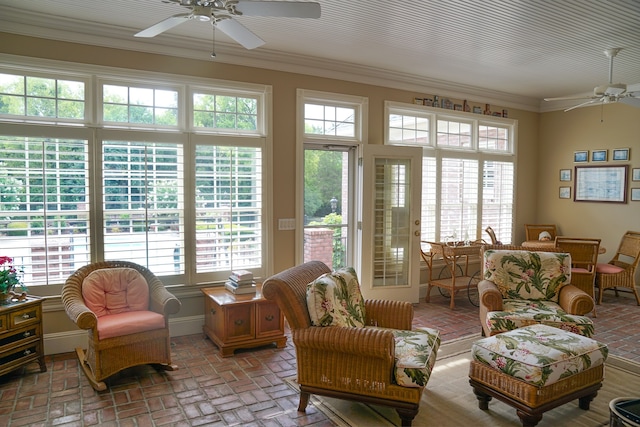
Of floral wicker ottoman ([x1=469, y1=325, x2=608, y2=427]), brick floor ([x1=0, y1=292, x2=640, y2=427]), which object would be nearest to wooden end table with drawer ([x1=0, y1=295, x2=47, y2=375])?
brick floor ([x1=0, y1=292, x2=640, y2=427])

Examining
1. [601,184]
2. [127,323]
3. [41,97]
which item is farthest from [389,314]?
[601,184]

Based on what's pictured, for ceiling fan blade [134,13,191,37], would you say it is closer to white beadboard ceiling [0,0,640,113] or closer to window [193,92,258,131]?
white beadboard ceiling [0,0,640,113]

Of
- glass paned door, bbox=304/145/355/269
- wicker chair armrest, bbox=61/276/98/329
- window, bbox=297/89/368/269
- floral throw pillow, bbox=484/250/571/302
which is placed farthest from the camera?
glass paned door, bbox=304/145/355/269

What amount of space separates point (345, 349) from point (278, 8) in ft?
6.94

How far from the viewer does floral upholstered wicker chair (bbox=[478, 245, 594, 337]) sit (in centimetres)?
382

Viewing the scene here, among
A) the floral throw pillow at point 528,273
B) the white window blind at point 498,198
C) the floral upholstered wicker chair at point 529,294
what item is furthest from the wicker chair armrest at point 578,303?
the white window blind at point 498,198

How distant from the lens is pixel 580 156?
23.3 ft

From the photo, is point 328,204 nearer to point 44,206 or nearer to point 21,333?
point 44,206

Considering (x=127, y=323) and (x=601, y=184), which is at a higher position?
(x=601, y=184)

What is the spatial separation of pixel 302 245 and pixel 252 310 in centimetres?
127

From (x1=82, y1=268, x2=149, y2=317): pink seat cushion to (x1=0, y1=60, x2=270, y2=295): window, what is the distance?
428 mm

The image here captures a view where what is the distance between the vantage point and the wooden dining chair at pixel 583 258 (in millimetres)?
5582

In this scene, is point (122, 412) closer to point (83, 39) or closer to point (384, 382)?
point (384, 382)

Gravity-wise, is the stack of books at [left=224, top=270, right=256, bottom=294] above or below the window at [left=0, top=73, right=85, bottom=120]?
below
